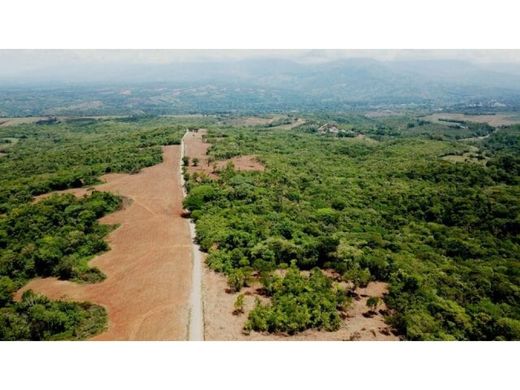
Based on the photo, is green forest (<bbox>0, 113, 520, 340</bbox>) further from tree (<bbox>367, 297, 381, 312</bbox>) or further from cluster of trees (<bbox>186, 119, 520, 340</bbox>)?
tree (<bbox>367, 297, 381, 312</bbox>)

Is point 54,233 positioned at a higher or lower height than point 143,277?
higher

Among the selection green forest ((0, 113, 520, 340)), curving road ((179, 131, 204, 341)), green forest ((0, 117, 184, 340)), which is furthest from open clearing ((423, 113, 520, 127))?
curving road ((179, 131, 204, 341))

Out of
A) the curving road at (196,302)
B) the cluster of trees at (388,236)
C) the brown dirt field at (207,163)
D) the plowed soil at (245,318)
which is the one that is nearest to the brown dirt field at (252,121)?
the brown dirt field at (207,163)

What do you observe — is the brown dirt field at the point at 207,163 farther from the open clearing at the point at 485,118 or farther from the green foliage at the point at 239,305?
the open clearing at the point at 485,118

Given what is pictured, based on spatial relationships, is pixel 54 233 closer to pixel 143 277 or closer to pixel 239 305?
pixel 143 277

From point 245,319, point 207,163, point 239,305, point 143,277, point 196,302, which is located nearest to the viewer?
point 245,319

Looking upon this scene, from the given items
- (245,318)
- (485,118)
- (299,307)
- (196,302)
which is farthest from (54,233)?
(485,118)
